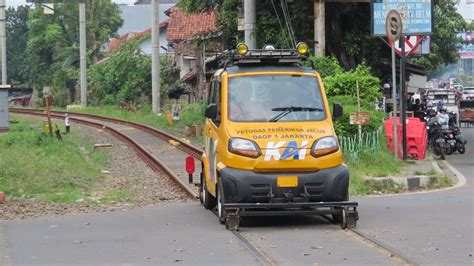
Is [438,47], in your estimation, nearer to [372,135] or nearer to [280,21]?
[280,21]

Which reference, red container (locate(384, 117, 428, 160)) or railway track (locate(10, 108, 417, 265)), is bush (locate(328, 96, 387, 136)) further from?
railway track (locate(10, 108, 417, 265))

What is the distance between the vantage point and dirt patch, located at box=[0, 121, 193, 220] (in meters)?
13.8

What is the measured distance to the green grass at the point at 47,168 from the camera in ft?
53.5

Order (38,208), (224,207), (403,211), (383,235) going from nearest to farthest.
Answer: (383,235) → (224,207) → (403,211) → (38,208)

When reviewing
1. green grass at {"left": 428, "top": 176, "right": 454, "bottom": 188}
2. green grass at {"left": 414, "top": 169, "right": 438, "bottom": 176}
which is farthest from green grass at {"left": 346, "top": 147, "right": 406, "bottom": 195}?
green grass at {"left": 428, "top": 176, "right": 454, "bottom": 188}

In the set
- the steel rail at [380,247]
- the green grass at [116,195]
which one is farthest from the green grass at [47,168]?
the steel rail at [380,247]

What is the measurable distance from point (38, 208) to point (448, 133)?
1561 cm

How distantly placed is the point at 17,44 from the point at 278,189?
10122 cm

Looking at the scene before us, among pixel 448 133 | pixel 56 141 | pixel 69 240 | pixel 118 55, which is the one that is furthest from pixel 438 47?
pixel 69 240

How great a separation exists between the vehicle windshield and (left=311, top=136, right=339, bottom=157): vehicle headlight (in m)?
0.51

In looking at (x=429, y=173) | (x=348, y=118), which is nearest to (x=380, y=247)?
(x=429, y=173)

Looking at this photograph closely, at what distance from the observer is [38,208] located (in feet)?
46.0

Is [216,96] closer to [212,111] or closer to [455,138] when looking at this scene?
[212,111]

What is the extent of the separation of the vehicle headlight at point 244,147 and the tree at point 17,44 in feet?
288
